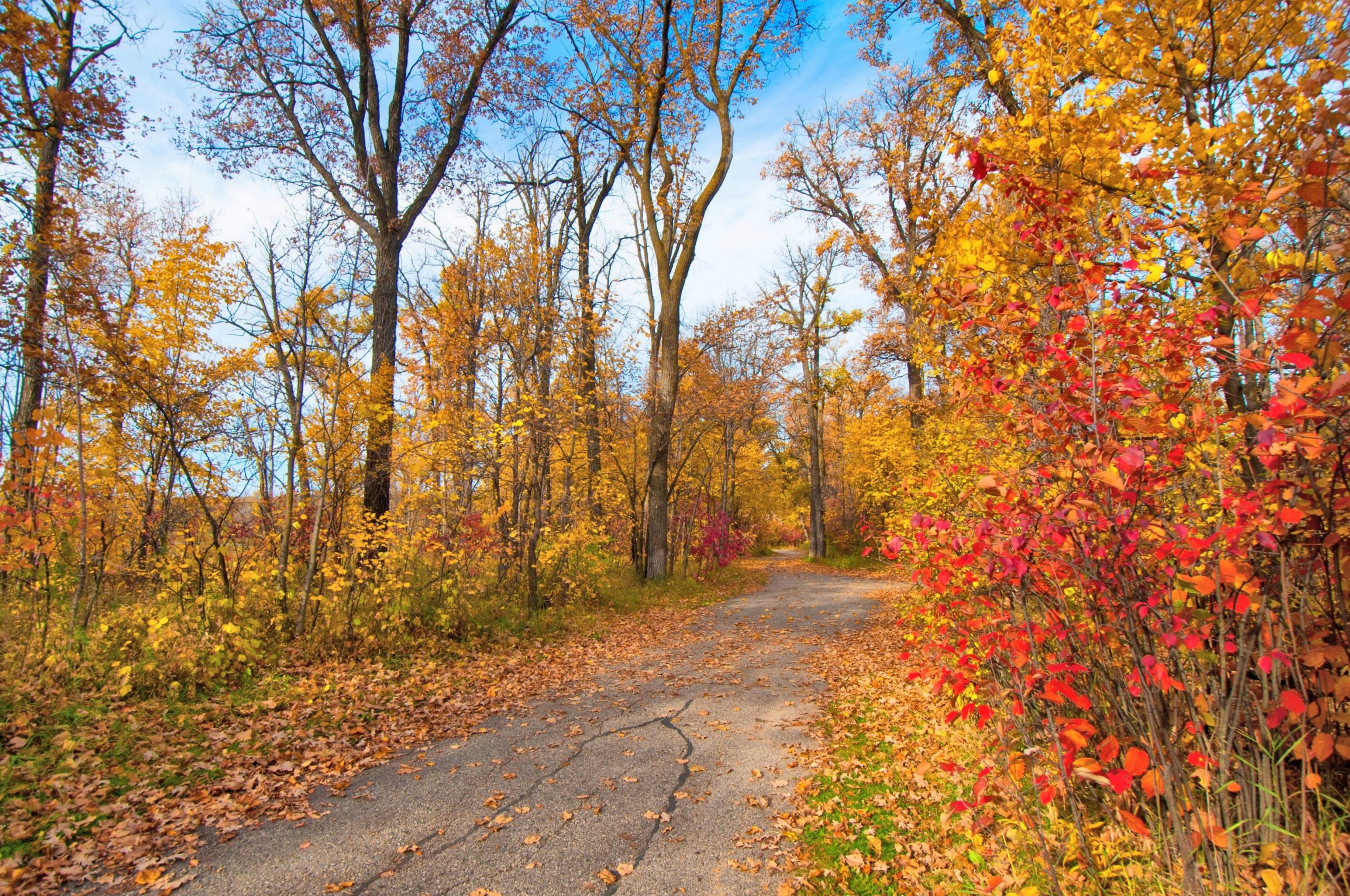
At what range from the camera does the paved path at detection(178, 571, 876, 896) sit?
3.09 m

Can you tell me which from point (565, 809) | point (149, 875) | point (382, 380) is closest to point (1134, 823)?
point (565, 809)

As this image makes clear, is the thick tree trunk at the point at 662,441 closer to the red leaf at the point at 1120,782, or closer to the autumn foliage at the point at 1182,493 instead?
the autumn foliage at the point at 1182,493

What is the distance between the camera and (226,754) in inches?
173

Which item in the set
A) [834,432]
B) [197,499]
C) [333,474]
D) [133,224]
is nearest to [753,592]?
[333,474]

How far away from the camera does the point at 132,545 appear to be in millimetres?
7609

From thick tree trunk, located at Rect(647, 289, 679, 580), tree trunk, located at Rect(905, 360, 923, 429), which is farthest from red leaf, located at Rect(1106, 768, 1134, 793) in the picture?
tree trunk, located at Rect(905, 360, 923, 429)

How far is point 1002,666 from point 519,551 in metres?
7.68

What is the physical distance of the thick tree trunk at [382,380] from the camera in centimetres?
798

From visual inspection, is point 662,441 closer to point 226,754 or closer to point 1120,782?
point 226,754

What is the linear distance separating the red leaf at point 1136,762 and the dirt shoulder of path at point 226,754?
14.2 feet

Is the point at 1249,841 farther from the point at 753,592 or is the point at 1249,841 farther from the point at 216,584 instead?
the point at 753,592

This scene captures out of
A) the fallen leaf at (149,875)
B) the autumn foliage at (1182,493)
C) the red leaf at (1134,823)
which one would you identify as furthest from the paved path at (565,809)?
the red leaf at (1134,823)

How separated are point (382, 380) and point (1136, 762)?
31.2 ft

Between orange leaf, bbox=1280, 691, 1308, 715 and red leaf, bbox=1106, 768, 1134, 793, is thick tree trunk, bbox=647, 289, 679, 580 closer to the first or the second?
red leaf, bbox=1106, 768, 1134, 793
